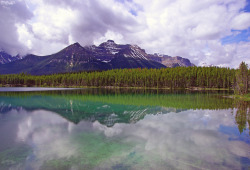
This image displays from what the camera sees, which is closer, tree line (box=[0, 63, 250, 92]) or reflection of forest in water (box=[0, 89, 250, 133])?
reflection of forest in water (box=[0, 89, 250, 133])

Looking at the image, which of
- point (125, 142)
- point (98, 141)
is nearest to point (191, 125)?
point (125, 142)

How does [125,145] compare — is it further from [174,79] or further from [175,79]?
[175,79]

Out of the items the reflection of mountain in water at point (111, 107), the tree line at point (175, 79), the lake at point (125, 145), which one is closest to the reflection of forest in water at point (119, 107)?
the reflection of mountain in water at point (111, 107)

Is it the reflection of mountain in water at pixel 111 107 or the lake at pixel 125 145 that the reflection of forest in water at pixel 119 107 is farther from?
the lake at pixel 125 145

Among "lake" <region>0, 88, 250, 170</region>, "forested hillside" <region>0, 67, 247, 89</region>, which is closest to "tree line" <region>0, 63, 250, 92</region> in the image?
"forested hillside" <region>0, 67, 247, 89</region>

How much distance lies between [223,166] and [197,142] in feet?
16.5

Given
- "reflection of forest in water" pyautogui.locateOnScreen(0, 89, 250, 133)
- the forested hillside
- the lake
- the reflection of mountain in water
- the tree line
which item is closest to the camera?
the lake

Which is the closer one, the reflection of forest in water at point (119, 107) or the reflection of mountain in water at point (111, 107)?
the reflection of forest in water at point (119, 107)

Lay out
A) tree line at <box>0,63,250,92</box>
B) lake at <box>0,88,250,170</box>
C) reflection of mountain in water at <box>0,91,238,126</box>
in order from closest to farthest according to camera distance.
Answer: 1. lake at <box>0,88,250,170</box>
2. reflection of mountain in water at <box>0,91,238,126</box>
3. tree line at <box>0,63,250,92</box>

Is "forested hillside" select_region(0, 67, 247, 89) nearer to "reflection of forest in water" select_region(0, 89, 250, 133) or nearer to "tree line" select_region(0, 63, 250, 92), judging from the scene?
"tree line" select_region(0, 63, 250, 92)

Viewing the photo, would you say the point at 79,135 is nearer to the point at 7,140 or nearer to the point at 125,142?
the point at 125,142

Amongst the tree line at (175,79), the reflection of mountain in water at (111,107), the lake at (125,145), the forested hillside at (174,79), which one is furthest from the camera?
the forested hillside at (174,79)

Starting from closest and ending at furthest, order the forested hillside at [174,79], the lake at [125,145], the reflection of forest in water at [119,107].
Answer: the lake at [125,145], the reflection of forest in water at [119,107], the forested hillside at [174,79]

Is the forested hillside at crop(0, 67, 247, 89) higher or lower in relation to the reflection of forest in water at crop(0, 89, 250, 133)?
higher
